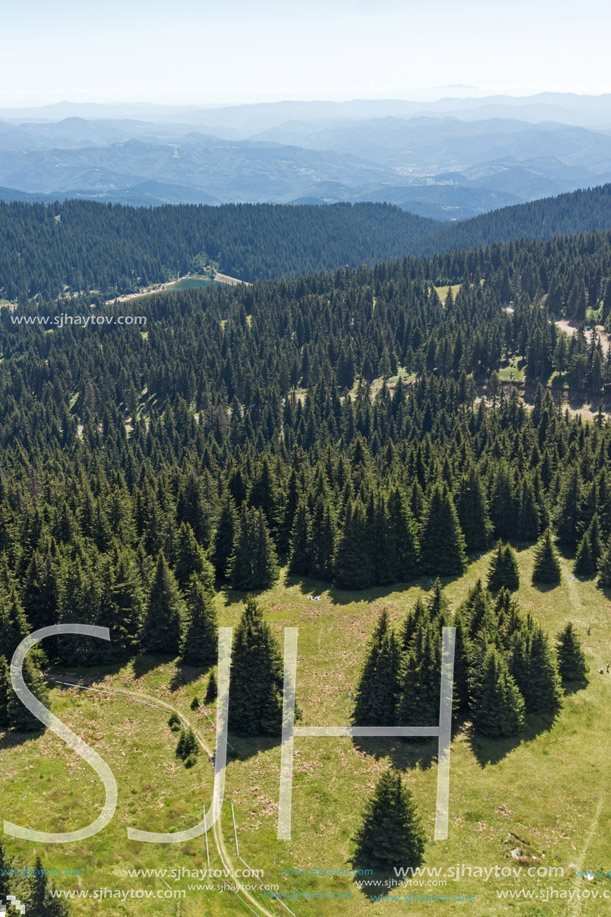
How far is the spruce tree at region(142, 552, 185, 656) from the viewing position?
2613 inches

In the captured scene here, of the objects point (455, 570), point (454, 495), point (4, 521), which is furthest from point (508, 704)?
point (4, 521)

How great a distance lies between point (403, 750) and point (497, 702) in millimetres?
8372

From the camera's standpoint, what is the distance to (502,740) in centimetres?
5272

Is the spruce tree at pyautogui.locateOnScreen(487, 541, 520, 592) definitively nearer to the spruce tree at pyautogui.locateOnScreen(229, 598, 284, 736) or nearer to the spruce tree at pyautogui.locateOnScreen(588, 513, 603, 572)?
the spruce tree at pyautogui.locateOnScreen(588, 513, 603, 572)

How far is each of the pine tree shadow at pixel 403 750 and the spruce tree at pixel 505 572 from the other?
29.2 metres

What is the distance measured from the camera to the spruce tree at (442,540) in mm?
83250

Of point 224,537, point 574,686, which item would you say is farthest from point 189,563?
point 574,686

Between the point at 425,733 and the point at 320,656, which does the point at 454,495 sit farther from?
the point at 425,733

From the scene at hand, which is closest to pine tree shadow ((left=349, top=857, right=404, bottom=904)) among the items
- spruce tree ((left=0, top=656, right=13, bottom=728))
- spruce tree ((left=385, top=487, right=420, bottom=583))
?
spruce tree ((left=0, top=656, right=13, bottom=728))

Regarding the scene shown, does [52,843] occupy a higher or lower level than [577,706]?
higher

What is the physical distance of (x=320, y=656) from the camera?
64.2m

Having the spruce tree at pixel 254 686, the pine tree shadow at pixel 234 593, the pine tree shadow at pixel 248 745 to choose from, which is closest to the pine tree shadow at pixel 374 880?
the pine tree shadow at pixel 248 745

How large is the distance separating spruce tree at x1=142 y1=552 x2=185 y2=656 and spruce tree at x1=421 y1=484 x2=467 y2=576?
107ft

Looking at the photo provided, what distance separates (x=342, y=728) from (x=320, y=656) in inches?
426
